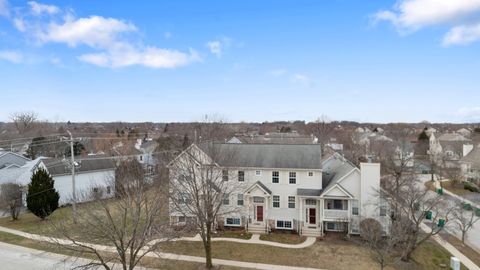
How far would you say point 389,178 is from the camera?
1720 inches

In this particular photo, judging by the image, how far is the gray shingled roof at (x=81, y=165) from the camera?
132ft

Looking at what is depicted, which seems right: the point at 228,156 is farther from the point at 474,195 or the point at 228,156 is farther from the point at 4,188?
the point at 474,195

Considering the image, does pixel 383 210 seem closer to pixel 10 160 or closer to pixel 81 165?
pixel 81 165

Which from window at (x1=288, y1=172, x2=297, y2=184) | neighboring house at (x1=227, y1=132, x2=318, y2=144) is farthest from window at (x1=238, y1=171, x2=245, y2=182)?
neighboring house at (x1=227, y1=132, x2=318, y2=144)

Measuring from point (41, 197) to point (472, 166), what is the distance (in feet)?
195

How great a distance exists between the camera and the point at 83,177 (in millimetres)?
42531

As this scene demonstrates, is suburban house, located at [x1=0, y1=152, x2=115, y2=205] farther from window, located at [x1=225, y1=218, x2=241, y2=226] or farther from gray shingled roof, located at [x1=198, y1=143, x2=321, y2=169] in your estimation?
gray shingled roof, located at [x1=198, y1=143, x2=321, y2=169]

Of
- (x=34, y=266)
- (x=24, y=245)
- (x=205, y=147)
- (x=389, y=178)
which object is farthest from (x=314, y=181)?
(x=24, y=245)

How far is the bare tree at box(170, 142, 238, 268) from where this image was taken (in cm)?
2262

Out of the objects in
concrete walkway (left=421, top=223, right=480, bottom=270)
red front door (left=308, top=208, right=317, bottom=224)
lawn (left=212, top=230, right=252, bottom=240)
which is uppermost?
red front door (left=308, top=208, right=317, bottom=224)

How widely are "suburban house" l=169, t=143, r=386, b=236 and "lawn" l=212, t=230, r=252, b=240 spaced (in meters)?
0.96

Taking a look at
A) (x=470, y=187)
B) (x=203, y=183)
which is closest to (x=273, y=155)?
(x=203, y=183)

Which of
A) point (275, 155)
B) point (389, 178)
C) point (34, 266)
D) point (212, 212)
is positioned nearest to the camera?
point (34, 266)

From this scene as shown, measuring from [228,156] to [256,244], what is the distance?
7.46 meters
